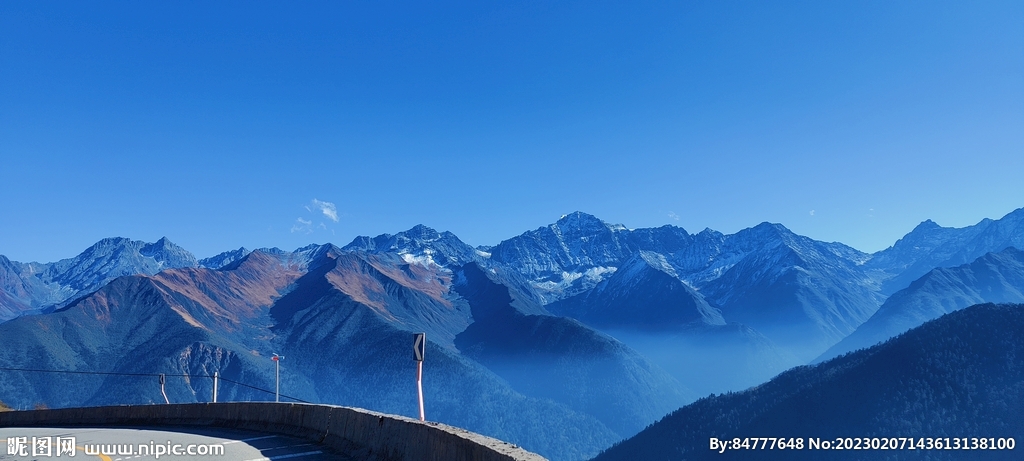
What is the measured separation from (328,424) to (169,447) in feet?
13.3

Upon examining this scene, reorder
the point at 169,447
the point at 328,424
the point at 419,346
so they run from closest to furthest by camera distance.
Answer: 1. the point at 419,346
2. the point at 169,447
3. the point at 328,424

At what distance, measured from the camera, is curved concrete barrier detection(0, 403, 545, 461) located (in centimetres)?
1051

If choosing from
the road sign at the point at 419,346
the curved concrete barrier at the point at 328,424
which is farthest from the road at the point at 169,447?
the road sign at the point at 419,346

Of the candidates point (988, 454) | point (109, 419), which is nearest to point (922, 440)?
point (988, 454)

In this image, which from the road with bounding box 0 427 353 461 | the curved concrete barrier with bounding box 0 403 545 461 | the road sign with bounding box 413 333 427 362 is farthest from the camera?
the road sign with bounding box 413 333 427 362

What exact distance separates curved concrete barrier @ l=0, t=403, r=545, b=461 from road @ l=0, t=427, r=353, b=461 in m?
0.57

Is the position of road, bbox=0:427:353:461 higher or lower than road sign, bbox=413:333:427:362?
lower

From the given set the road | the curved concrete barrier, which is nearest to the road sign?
the curved concrete barrier

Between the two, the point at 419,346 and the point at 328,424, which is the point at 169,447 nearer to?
the point at 328,424

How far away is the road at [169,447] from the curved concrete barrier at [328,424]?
0.57 m

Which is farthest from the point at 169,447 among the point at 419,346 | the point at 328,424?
the point at 419,346

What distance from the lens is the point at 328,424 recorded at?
1800 cm

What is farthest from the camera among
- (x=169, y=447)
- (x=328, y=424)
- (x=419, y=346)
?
(x=328, y=424)

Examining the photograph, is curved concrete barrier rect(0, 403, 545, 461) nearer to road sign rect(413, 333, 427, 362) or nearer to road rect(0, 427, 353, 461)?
road rect(0, 427, 353, 461)
